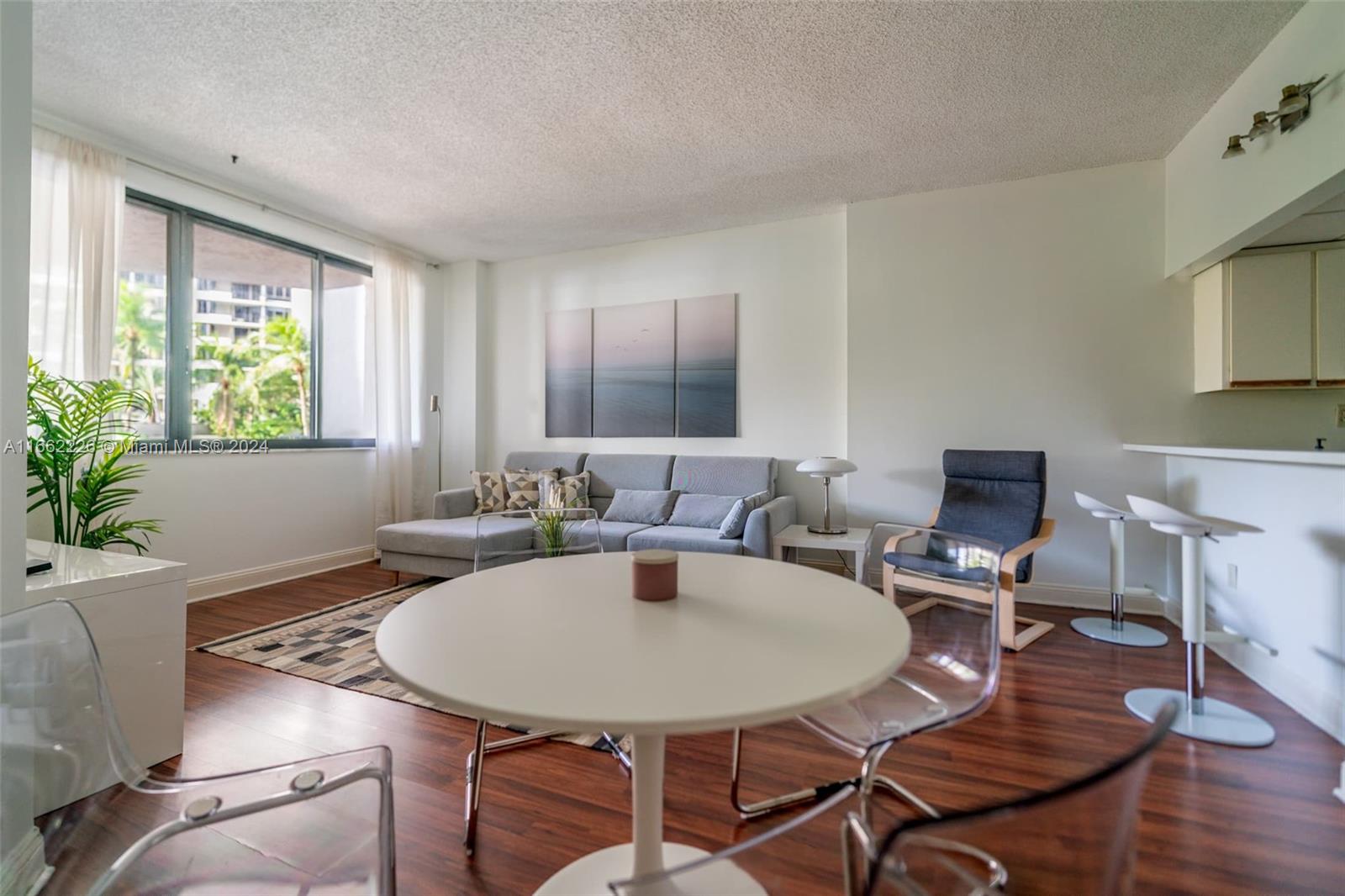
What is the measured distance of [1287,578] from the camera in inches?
87.4

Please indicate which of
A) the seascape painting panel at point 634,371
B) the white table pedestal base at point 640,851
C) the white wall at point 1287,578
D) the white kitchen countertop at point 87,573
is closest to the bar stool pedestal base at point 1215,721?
the white wall at point 1287,578

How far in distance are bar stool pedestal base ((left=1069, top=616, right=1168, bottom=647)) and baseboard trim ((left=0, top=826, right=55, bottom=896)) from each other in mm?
3841

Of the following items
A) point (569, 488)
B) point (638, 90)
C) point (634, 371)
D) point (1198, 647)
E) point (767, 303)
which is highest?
point (638, 90)

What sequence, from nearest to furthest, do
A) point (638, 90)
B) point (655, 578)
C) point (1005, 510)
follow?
point (655, 578) → point (638, 90) → point (1005, 510)

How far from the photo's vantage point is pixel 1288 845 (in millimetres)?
1430

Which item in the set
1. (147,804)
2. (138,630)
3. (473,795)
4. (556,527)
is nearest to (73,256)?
(138,630)

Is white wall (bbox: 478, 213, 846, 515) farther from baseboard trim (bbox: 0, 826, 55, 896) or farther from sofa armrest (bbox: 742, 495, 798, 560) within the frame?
baseboard trim (bbox: 0, 826, 55, 896)

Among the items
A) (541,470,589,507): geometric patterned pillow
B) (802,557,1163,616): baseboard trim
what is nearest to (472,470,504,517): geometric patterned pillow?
(541,470,589,507): geometric patterned pillow

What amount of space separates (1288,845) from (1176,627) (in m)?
1.96

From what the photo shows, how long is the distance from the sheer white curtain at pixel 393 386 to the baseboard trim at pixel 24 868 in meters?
3.58

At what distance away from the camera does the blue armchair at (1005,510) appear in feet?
9.05

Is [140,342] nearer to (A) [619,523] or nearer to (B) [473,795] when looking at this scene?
(A) [619,523]

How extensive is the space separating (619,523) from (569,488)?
55 centimetres

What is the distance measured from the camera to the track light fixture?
207 centimetres
